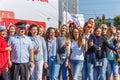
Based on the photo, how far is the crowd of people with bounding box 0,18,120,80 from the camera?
7613 mm

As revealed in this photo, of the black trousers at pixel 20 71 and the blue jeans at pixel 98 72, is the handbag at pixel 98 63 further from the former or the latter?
the black trousers at pixel 20 71

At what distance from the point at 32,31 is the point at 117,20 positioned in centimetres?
6325

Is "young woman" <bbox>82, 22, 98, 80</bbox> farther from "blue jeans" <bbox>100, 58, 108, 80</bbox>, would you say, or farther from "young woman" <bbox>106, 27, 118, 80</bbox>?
"young woman" <bbox>106, 27, 118, 80</bbox>

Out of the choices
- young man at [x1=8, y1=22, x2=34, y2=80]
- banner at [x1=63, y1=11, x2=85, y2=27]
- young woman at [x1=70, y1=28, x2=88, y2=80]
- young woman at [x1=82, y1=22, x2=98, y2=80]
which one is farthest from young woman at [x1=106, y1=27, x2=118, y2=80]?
banner at [x1=63, y1=11, x2=85, y2=27]

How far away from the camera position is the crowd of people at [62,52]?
7613 mm

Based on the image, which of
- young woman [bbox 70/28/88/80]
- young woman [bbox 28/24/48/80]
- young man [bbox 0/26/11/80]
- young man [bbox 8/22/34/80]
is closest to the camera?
young man [bbox 0/26/11/80]

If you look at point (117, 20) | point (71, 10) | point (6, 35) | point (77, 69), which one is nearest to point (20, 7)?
point (6, 35)

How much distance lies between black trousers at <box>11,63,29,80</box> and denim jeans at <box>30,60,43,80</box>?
1.60ft

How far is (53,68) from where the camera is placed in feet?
27.8

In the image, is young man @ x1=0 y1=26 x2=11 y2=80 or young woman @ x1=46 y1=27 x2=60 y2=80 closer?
young man @ x1=0 y1=26 x2=11 y2=80

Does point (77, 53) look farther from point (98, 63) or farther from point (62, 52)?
point (98, 63)

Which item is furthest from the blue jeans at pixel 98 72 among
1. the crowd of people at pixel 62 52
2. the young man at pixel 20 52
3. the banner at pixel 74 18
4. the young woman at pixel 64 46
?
the banner at pixel 74 18

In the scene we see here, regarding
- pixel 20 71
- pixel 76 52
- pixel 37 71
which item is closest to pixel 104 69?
pixel 76 52

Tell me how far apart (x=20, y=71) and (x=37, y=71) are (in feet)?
1.97
